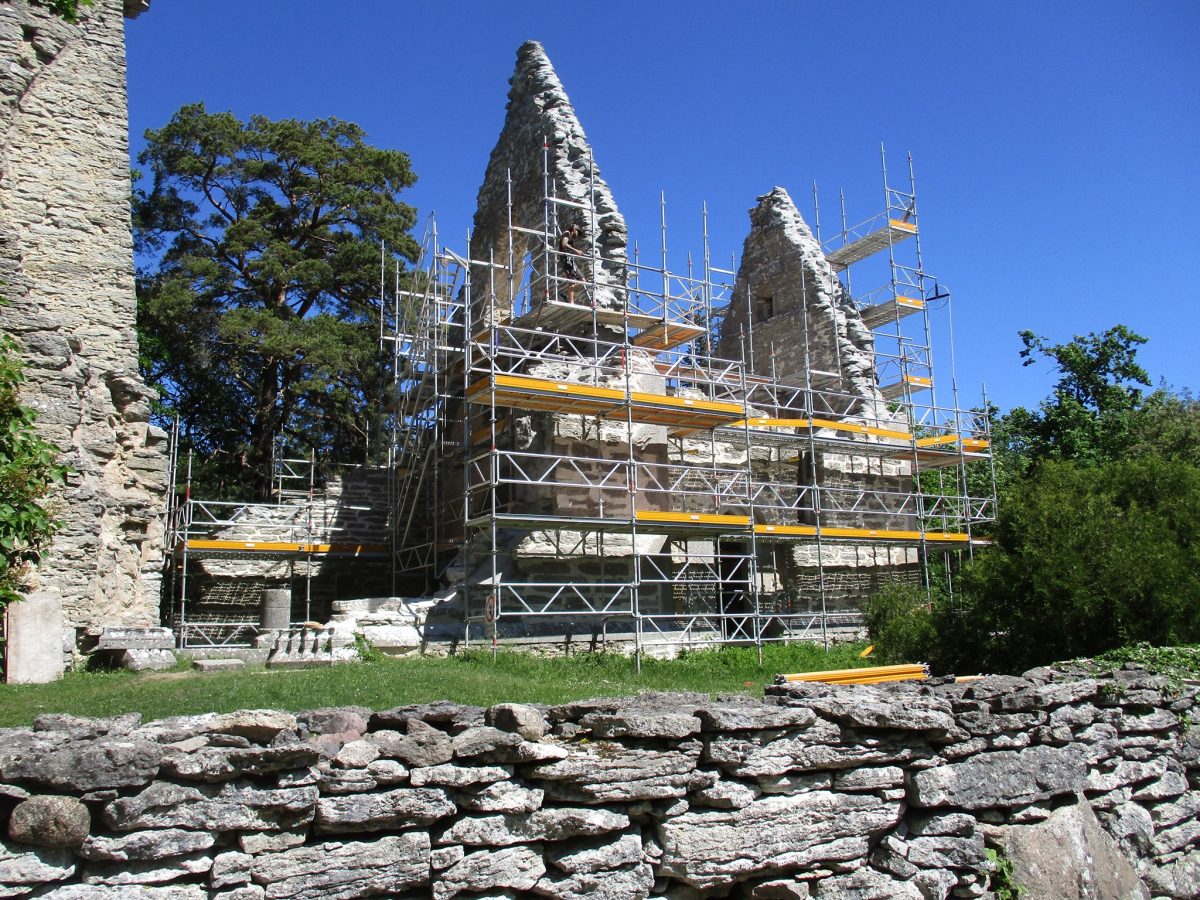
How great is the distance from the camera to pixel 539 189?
1708cm

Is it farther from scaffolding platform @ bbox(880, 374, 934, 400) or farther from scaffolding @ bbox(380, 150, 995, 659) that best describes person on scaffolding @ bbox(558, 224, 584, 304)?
scaffolding platform @ bbox(880, 374, 934, 400)

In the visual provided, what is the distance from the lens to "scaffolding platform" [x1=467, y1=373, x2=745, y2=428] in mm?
13414

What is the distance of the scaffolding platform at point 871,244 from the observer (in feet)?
70.9

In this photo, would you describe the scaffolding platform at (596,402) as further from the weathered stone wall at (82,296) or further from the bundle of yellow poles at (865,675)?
the bundle of yellow poles at (865,675)

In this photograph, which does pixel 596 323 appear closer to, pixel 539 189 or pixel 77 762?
pixel 539 189

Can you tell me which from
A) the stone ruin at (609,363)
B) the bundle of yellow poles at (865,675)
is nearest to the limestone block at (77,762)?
the bundle of yellow poles at (865,675)

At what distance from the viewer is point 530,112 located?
58.4 ft

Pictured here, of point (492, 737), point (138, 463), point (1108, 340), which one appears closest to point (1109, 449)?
point (1108, 340)

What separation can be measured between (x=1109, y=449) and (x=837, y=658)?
14229 mm

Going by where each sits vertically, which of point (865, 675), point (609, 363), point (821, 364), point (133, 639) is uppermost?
point (821, 364)

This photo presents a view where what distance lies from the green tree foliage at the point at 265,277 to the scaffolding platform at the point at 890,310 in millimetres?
11530

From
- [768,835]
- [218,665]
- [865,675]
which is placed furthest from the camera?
[218,665]

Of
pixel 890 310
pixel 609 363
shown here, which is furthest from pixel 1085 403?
pixel 609 363

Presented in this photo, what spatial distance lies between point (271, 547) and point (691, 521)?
275 inches
